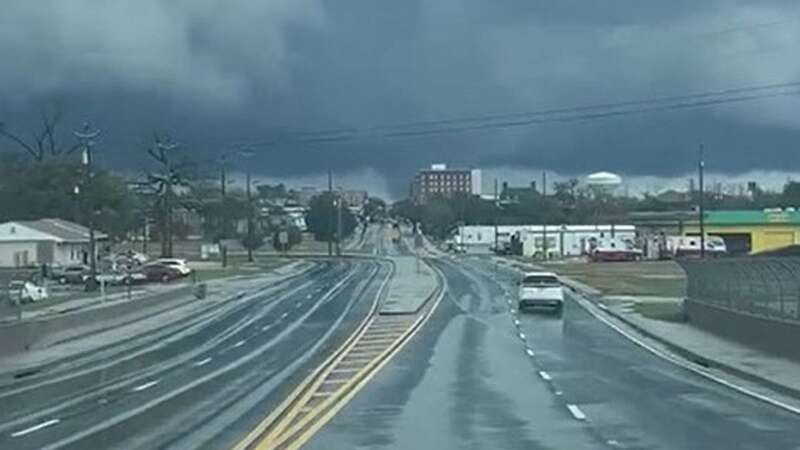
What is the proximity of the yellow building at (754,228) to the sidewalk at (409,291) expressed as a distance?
56.9 meters

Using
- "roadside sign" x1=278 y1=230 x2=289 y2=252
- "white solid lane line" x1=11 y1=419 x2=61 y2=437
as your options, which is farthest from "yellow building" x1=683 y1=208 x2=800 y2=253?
"white solid lane line" x1=11 y1=419 x2=61 y2=437

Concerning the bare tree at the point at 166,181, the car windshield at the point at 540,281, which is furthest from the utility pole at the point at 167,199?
the car windshield at the point at 540,281

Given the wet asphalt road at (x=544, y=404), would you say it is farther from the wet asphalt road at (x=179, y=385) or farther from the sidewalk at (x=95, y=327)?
the sidewalk at (x=95, y=327)

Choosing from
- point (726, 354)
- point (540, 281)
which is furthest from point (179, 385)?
point (540, 281)

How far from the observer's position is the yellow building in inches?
6309

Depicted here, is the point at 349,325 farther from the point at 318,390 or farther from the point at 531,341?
the point at 318,390

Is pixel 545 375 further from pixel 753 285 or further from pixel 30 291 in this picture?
pixel 30 291

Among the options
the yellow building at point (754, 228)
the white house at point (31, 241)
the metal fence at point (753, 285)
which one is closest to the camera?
the metal fence at point (753, 285)

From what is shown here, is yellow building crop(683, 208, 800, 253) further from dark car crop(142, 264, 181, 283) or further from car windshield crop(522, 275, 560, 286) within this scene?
car windshield crop(522, 275, 560, 286)

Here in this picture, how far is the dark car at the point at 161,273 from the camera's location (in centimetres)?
10648

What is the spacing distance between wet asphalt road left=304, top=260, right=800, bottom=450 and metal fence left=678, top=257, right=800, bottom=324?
3.03m

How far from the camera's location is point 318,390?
1150 inches

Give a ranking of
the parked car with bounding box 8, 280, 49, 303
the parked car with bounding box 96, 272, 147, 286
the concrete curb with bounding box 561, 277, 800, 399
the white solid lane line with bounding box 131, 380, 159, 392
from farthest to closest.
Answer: the parked car with bounding box 96, 272, 147, 286, the parked car with bounding box 8, 280, 49, 303, the white solid lane line with bounding box 131, 380, 159, 392, the concrete curb with bounding box 561, 277, 800, 399

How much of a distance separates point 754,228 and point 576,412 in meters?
147
